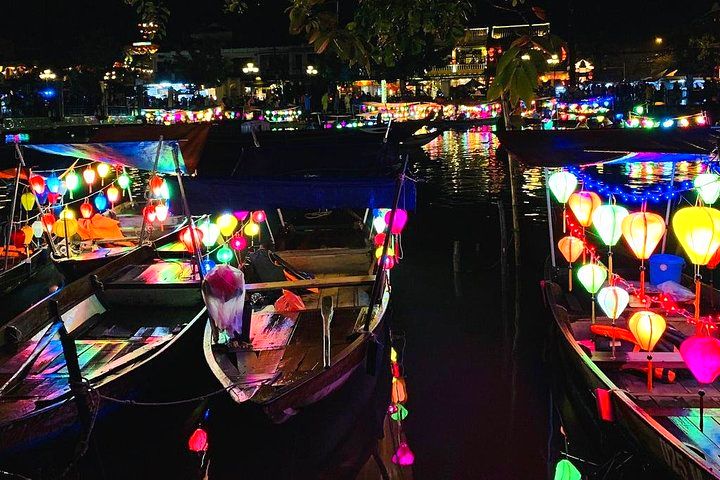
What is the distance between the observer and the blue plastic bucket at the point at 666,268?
1066 cm

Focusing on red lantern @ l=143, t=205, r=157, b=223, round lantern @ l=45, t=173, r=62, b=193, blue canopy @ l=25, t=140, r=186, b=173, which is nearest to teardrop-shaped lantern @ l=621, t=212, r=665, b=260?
blue canopy @ l=25, t=140, r=186, b=173

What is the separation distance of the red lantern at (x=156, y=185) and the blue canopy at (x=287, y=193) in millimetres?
4499

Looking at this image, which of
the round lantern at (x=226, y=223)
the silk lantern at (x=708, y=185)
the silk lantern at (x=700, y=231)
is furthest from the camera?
the round lantern at (x=226, y=223)

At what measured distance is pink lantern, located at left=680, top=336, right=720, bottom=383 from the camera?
6129 mm

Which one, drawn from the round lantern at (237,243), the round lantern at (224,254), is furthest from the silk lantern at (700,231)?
the round lantern at (237,243)

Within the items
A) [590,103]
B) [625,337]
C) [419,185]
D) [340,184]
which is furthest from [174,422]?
[590,103]

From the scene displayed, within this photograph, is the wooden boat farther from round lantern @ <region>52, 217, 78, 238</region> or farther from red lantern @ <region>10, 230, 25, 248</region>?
red lantern @ <region>10, 230, 25, 248</region>

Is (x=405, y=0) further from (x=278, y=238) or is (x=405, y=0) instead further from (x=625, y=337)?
(x=278, y=238)

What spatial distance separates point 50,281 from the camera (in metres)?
15.1

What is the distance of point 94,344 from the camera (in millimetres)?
9391

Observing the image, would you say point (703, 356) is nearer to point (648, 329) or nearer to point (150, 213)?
point (648, 329)

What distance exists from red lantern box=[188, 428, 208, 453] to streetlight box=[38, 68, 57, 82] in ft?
136

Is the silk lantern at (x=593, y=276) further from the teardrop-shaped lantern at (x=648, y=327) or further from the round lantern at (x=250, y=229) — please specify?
the round lantern at (x=250, y=229)

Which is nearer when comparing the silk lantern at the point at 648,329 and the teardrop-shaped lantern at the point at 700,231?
the teardrop-shaped lantern at the point at 700,231
